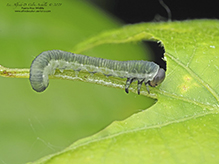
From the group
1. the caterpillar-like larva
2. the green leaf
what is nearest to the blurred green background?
the caterpillar-like larva

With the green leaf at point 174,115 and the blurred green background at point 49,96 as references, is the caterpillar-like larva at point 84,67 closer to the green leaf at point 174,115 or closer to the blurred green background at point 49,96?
the green leaf at point 174,115

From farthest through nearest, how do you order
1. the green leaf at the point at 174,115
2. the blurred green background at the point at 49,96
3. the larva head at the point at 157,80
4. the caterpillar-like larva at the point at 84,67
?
the blurred green background at the point at 49,96 < the caterpillar-like larva at the point at 84,67 < the larva head at the point at 157,80 < the green leaf at the point at 174,115

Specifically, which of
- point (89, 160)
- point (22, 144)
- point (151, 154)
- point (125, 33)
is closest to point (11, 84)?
point (22, 144)

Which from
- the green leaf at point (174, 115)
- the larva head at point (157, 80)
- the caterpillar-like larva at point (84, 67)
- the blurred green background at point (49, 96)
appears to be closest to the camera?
the green leaf at point (174, 115)

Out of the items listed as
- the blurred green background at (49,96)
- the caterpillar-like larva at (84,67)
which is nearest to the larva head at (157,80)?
the caterpillar-like larva at (84,67)

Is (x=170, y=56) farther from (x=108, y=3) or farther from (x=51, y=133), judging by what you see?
(x=108, y=3)

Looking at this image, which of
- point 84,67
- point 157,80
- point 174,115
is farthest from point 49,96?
point 174,115

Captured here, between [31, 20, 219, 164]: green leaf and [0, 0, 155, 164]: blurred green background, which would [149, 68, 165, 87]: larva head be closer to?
[31, 20, 219, 164]: green leaf
